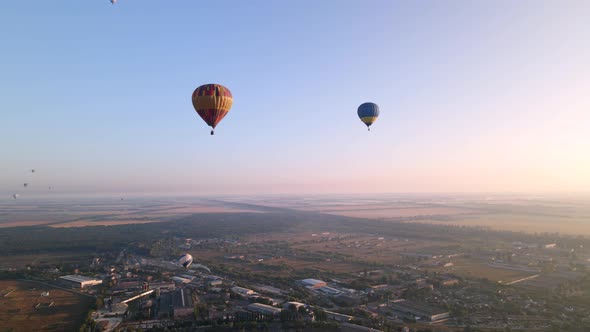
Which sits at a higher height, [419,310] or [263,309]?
[263,309]

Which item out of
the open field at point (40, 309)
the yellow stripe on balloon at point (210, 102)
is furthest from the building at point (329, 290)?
the open field at point (40, 309)

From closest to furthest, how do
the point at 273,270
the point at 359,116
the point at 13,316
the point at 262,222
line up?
1. the point at 13,316
2. the point at 359,116
3. the point at 273,270
4. the point at 262,222

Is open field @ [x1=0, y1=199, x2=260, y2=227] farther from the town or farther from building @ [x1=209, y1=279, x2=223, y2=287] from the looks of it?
building @ [x1=209, y1=279, x2=223, y2=287]

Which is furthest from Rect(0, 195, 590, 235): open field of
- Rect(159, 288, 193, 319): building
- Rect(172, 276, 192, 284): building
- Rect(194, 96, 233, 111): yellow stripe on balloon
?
Rect(194, 96, 233, 111): yellow stripe on balloon

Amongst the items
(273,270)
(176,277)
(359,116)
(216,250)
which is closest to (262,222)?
(216,250)

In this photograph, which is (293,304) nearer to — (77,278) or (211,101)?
(211,101)

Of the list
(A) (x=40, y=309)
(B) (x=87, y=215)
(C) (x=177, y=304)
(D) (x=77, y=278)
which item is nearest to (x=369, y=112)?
(C) (x=177, y=304)

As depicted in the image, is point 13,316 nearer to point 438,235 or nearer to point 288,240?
point 288,240

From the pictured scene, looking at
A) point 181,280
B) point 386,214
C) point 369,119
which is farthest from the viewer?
point 386,214

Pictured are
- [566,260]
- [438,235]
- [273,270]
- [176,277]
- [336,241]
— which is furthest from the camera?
[438,235]
